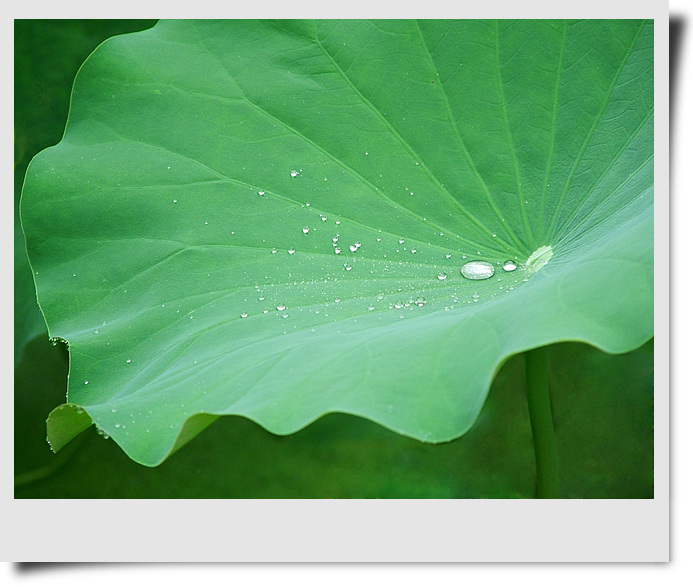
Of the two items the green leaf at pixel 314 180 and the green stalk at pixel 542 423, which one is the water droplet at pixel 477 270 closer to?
the green leaf at pixel 314 180

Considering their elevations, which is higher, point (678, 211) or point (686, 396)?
point (678, 211)

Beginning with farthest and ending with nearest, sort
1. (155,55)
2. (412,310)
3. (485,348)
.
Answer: (155,55) < (412,310) < (485,348)

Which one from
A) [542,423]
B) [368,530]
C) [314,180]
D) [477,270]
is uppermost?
[314,180]

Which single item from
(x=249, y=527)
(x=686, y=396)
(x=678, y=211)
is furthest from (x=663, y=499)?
(x=249, y=527)

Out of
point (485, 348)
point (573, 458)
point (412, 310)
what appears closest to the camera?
point (485, 348)

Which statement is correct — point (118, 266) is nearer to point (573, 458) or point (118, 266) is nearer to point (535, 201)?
point (535, 201)

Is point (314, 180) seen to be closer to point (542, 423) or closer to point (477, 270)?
point (477, 270)

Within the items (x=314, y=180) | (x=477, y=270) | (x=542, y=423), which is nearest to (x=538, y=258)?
(x=477, y=270)
